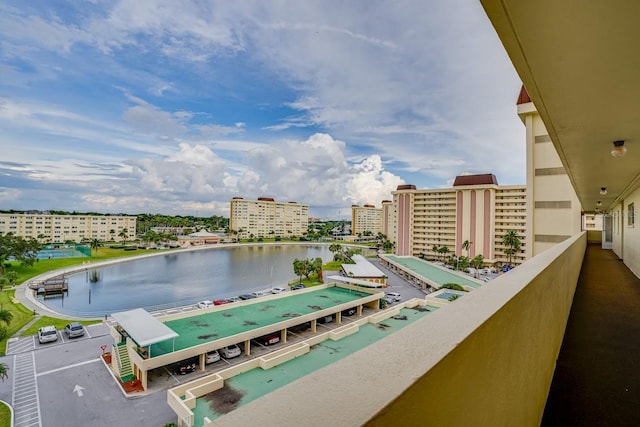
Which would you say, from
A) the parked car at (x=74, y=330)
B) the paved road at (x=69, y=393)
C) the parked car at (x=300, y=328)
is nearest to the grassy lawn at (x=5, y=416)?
the paved road at (x=69, y=393)

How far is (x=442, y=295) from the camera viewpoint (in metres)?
18.1

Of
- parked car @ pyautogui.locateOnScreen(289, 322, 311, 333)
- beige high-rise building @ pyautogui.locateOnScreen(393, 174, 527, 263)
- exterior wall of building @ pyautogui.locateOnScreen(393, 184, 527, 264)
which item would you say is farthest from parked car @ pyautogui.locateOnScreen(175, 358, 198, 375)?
exterior wall of building @ pyautogui.locateOnScreen(393, 184, 527, 264)

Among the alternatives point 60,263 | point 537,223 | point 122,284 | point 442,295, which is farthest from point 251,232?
point 537,223

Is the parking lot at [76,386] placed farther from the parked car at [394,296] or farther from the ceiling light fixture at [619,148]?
the ceiling light fixture at [619,148]

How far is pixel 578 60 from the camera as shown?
1.75 meters

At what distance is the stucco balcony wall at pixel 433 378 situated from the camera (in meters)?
0.47

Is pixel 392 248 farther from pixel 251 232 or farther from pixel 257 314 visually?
pixel 257 314

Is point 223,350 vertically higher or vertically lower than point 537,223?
lower

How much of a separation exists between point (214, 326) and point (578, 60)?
13625 mm

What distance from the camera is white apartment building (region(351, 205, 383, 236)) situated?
258 feet

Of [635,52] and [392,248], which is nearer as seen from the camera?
[635,52]

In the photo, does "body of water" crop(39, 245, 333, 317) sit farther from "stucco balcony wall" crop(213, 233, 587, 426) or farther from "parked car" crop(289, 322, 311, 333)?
"stucco balcony wall" crop(213, 233, 587, 426)

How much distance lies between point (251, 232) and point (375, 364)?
70393 mm

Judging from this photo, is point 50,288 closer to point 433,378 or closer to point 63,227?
point 433,378
